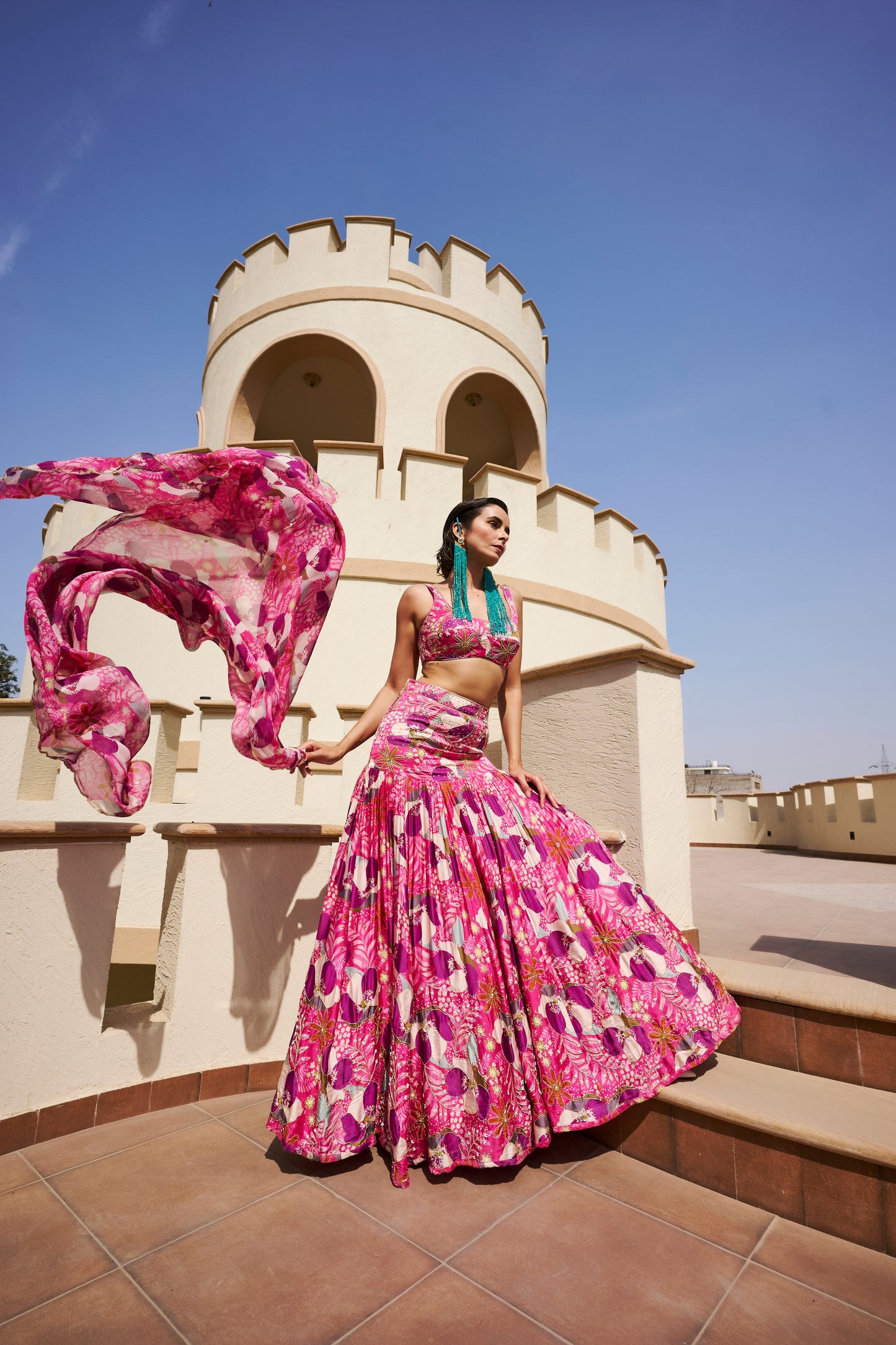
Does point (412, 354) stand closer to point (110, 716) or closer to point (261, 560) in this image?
point (261, 560)

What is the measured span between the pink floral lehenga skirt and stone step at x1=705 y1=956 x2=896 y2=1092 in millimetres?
177

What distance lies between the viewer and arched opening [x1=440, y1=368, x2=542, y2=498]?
816cm

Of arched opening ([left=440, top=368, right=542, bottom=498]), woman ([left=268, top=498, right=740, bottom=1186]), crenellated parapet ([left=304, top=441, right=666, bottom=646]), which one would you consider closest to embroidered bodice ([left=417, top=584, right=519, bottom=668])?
woman ([left=268, top=498, right=740, bottom=1186])

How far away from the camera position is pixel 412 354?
7520mm

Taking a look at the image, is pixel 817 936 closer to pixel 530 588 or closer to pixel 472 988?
pixel 472 988

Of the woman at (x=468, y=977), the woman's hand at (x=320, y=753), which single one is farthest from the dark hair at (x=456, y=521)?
the woman's hand at (x=320, y=753)

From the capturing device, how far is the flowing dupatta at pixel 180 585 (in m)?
2.05

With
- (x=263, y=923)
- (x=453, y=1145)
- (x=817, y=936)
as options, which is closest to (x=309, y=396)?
(x=263, y=923)

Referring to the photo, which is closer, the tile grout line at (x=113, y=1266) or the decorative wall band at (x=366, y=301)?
the tile grout line at (x=113, y=1266)

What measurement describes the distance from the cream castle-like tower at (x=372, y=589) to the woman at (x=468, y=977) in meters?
0.61

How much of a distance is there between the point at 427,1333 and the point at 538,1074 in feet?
2.42

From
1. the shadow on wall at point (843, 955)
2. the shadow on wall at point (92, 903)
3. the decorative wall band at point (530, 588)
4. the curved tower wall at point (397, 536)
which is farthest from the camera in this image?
the decorative wall band at point (530, 588)

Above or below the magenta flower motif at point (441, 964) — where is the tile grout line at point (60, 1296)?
below

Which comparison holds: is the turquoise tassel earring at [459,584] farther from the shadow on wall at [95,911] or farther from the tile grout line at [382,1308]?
the tile grout line at [382,1308]
